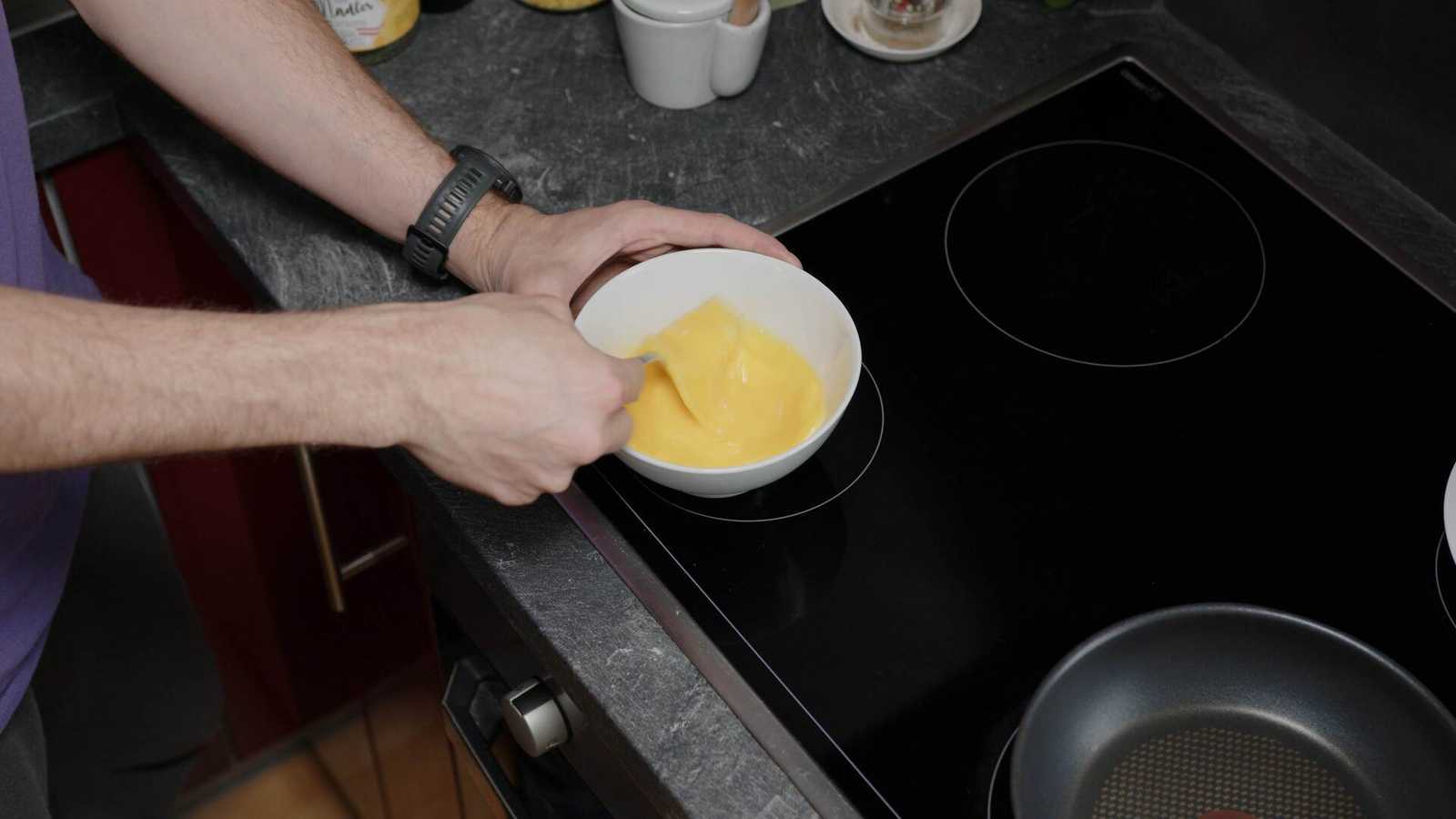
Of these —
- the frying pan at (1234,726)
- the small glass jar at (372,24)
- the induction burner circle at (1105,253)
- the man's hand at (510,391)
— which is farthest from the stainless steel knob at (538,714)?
the small glass jar at (372,24)

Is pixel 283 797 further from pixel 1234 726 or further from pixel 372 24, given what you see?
pixel 1234 726

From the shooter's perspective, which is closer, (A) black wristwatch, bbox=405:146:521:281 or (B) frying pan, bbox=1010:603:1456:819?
(B) frying pan, bbox=1010:603:1456:819

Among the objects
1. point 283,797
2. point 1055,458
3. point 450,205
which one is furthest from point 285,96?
point 283,797

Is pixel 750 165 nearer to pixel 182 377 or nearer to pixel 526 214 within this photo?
pixel 526 214

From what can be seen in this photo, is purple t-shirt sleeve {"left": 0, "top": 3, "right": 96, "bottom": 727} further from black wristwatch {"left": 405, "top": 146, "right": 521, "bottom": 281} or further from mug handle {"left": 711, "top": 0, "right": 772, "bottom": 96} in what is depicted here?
mug handle {"left": 711, "top": 0, "right": 772, "bottom": 96}

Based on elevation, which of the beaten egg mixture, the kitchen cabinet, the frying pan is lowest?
the kitchen cabinet

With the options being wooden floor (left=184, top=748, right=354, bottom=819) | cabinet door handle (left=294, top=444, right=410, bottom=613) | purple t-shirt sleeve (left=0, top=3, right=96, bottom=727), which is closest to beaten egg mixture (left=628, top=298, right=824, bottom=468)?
cabinet door handle (left=294, top=444, right=410, bottom=613)

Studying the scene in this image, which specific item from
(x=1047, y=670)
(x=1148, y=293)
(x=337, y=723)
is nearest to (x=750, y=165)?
(x=1148, y=293)

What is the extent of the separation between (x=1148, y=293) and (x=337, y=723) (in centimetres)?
110

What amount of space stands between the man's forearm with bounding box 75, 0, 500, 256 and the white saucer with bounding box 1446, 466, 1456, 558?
25.1 inches

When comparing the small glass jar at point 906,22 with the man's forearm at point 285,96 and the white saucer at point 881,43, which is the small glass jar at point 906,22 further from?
the man's forearm at point 285,96

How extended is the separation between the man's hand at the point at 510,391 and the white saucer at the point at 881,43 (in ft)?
1.58

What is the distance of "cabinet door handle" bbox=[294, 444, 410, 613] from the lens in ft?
3.56

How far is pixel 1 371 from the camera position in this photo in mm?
678
